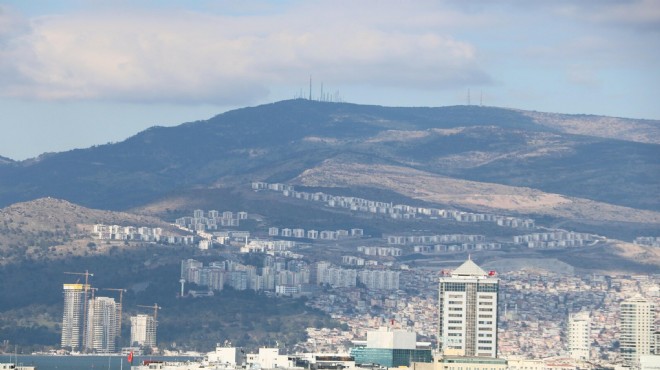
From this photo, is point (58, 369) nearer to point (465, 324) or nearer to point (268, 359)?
point (465, 324)

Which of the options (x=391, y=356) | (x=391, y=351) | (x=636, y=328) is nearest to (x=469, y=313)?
(x=636, y=328)

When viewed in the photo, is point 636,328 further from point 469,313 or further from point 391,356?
point 391,356

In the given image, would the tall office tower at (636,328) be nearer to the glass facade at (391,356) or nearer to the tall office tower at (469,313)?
the tall office tower at (469,313)

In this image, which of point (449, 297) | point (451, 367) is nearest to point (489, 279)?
Result: point (449, 297)

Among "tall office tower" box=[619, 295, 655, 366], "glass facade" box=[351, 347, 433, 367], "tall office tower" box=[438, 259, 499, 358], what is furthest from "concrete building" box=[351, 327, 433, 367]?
"tall office tower" box=[619, 295, 655, 366]

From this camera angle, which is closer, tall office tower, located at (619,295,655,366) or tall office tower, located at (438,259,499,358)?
tall office tower, located at (438,259,499,358)

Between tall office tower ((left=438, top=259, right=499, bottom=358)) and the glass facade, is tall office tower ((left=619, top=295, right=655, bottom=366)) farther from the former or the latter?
the glass facade
